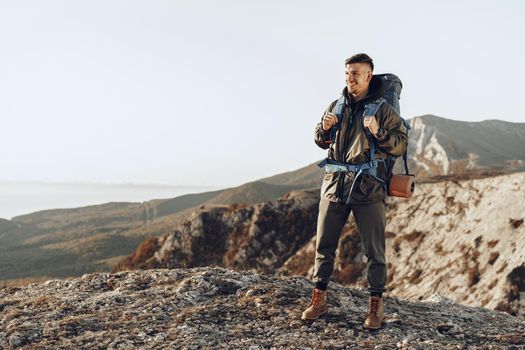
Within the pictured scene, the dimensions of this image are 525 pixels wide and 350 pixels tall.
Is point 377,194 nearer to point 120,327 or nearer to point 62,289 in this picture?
point 120,327

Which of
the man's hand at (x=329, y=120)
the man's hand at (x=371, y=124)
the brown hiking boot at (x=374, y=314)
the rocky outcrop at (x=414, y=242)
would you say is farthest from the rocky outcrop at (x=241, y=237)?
the man's hand at (x=371, y=124)

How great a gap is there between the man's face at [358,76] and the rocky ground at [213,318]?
412cm

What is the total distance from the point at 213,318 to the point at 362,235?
306cm

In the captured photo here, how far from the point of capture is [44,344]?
6.74m

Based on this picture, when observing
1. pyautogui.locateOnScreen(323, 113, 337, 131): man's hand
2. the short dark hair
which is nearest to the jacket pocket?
pyautogui.locateOnScreen(323, 113, 337, 131): man's hand

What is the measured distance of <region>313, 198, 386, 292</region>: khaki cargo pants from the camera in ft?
23.9

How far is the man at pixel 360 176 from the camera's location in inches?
282

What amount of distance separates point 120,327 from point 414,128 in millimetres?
146819

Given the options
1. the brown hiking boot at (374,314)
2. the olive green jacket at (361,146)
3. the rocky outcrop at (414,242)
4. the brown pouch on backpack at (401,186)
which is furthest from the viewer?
the rocky outcrop at (414,242)

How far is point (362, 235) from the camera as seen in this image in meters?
7.41

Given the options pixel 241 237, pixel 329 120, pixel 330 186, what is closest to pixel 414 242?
pixel 241 237

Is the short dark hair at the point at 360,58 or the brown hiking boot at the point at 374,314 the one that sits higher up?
the short dark hair at the point at 360,58

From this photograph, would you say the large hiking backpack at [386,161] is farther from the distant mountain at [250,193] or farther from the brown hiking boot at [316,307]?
the distant mountain at [250,193]

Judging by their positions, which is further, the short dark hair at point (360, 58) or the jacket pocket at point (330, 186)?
the jacket pocket at point (330, 186)
